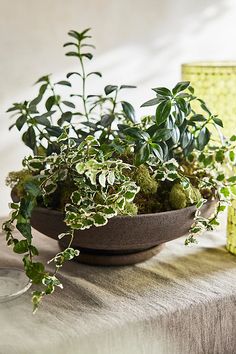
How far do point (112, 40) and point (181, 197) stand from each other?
78cm

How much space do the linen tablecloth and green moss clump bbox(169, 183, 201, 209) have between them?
125mm

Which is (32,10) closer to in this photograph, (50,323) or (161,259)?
(161,259)

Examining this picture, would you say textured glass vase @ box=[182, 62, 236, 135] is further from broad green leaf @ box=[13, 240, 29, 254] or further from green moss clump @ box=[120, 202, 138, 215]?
broad green leaf @ box=[13, 240, 29, 254]

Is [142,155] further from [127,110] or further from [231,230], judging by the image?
[231,230]

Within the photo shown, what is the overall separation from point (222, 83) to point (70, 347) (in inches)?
29.1

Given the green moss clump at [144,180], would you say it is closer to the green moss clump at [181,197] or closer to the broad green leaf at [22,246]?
the green moss clump at [181,197]

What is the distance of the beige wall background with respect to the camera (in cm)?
161

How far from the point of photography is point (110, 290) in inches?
41.1

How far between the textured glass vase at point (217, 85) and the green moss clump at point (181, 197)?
0.38 m

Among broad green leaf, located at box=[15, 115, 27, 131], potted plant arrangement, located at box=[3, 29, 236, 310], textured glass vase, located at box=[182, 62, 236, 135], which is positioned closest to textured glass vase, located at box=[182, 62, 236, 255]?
textured glass vase, located at box=[182, 62, 236, 135]

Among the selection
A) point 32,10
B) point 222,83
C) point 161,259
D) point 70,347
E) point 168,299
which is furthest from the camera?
point 32,10

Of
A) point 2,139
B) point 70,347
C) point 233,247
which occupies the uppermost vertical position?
point 2,139

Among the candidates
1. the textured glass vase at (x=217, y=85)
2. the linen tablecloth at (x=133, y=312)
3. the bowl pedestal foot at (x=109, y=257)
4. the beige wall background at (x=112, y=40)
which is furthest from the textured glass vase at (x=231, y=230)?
the beige wall background at (x=112, y=40)

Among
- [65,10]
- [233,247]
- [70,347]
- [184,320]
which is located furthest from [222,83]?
[70,347]
